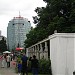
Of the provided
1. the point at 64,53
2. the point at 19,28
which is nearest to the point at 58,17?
the point at 64,53

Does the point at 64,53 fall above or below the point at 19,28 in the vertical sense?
below

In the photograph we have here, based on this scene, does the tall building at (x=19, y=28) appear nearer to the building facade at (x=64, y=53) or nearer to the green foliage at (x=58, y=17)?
the green foliage at (x=58, y=17)

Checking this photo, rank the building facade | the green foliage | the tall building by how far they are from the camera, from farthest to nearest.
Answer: the tall building
the green foliage
the building facade

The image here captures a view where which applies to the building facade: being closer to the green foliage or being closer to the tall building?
the green foliage

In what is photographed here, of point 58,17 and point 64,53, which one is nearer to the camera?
point 64,53

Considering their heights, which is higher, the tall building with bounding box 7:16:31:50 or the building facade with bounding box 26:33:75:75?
the tall building with bounding box 7:16:31:50

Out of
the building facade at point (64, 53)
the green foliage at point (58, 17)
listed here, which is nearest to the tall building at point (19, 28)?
the green foliage at point (58, 17)

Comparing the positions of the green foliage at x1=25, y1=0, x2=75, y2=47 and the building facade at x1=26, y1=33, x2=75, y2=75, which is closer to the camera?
the building facade at x1=26, y1=33, x2=75, y2=75

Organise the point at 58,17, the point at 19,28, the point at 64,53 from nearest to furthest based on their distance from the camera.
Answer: the point at 64,53 → the point at 58,17 → the point at 19,28

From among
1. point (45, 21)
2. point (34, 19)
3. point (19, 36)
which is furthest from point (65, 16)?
point (19, 36)

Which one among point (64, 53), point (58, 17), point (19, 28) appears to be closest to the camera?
point (64, 53)

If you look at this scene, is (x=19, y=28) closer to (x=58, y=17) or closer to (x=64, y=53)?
(x=58, y=17)

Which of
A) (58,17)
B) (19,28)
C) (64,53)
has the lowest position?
(64,53)

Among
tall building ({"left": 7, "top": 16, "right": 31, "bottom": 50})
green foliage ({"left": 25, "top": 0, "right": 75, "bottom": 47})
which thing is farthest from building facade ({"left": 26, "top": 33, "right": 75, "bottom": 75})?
tall building ({"left": 7, "top": 16, "right": 31, "bottom": 50})
